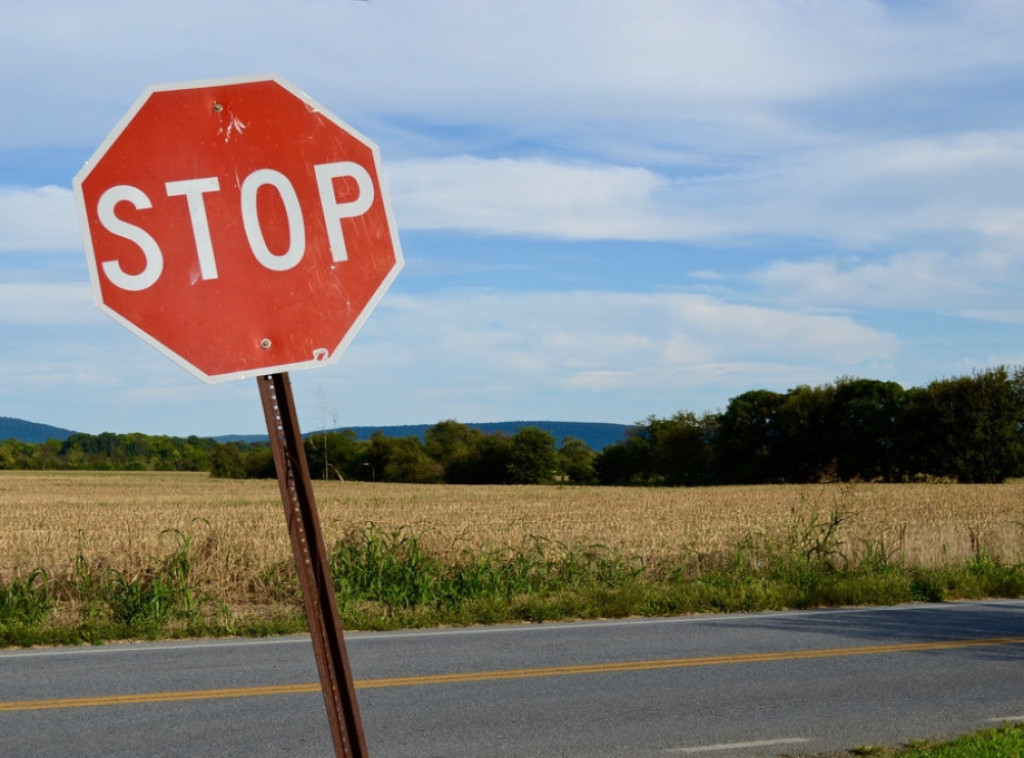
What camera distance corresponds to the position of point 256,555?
13219mm

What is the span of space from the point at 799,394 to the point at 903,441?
9822 mm

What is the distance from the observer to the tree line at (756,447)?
69.7 m

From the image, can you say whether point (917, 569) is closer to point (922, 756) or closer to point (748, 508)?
point (922, 756)

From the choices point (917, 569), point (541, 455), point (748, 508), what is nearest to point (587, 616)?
point (917, 569)

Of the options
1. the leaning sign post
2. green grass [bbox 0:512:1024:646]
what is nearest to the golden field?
green grass [bbox 0:512:1024:646]

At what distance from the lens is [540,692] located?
312 inches

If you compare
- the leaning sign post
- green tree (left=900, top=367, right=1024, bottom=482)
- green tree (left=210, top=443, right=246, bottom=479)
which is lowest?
green tree (left=900, top=367, right=1024, bottom=482)

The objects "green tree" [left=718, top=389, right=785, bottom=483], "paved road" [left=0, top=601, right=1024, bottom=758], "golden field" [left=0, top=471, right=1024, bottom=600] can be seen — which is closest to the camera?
"paved road" [left=0, top=601, right=1024, bottom=758]

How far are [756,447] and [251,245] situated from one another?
81.1 meters

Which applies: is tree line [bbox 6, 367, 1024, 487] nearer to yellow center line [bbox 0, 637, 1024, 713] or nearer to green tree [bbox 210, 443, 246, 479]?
green tree [bbox 210, 443, 246, 479]

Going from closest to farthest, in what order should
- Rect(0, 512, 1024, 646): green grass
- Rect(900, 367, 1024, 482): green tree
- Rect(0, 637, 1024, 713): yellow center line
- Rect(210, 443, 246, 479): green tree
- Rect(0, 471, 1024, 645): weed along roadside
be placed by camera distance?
Rect(0, 637, 1024, 713): yellow center line < Rect(0, 512, 1024, 646): green grass < Rect(0, 471, 1024, 645): weed along roadside < Rect(900, 367, 1024, 482): green tree < Rect(210, 443, 246, 479): green tree

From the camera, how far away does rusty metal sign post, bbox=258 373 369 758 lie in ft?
9.12

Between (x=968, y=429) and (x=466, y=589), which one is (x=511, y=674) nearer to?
(x=466, y=589)

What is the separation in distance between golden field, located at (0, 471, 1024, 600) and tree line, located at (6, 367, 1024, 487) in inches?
950
